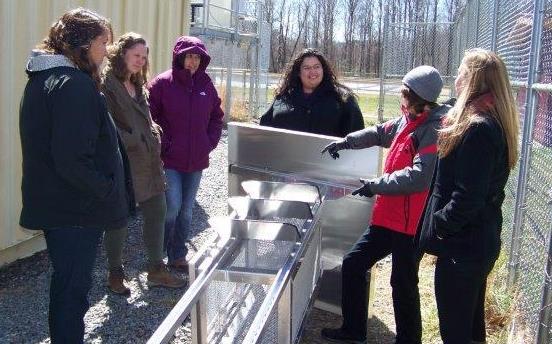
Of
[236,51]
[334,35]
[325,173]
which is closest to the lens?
[325,173]

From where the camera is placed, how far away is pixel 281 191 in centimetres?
356

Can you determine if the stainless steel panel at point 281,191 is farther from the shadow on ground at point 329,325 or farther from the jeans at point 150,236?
the jeans at point 150,236

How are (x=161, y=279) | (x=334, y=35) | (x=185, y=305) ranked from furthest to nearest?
(x=334, y=35), (x=161, y=279), (x=185, y=305)

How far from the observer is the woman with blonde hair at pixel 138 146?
4.02 meters

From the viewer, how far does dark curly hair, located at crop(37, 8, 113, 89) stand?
284cm

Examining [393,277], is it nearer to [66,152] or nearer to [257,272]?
[257,272]

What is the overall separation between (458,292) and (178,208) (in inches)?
97.1

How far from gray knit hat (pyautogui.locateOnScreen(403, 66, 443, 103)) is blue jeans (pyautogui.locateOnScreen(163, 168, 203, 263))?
208cm

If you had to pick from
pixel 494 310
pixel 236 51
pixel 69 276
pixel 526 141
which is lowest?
pixel 494 310

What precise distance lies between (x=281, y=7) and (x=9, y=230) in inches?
1583

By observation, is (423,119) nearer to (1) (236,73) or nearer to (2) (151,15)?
(2) (151,15)

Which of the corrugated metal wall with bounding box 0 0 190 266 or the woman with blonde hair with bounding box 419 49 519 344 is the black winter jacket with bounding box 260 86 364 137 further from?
the corrugated metal wall with bounding box 0 0 190 266

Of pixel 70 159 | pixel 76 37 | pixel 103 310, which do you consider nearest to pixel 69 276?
pixel 70 159

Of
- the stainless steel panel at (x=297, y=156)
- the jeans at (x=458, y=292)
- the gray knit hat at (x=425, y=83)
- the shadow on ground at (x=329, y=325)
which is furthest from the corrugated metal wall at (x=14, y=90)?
the jeans at (x=458, y=292)
